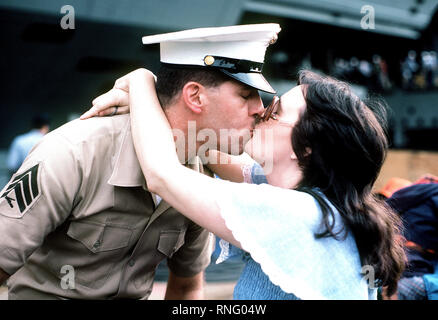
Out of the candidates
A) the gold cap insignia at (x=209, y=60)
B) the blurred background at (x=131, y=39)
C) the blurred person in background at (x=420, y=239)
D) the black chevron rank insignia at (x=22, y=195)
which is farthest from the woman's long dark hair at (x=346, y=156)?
the blurred background at (x=131, y=39)

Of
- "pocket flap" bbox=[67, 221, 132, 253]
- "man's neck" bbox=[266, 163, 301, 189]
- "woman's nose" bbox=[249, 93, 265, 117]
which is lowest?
"pocket flap" bbox=[67, 221, 132, 253]

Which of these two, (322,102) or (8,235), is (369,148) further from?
(8,235)

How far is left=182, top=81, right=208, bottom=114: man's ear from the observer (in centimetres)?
185

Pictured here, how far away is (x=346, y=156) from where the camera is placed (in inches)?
63.4

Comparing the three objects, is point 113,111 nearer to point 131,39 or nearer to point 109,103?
point 109,103

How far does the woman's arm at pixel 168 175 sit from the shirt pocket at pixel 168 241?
1.39 ft

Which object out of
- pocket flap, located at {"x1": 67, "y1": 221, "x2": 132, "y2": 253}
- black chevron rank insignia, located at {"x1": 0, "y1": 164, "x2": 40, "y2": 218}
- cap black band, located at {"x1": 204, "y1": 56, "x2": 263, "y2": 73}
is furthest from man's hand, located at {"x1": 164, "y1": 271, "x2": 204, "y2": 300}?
cap black band, located at {"x1": 204, "y1": 56, "x2": 263, "y2": 73}

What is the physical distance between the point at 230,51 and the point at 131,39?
812 centimetres

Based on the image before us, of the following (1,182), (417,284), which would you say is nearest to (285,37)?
(1,182)

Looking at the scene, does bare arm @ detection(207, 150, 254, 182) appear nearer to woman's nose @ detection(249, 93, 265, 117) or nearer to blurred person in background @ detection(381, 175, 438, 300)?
woman's nose @ detection(249, 93, 265, 117)

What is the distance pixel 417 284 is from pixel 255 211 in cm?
177

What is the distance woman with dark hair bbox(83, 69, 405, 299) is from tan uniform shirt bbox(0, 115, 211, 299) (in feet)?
0.57

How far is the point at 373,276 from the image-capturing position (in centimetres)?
154

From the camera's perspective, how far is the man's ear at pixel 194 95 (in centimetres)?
185
